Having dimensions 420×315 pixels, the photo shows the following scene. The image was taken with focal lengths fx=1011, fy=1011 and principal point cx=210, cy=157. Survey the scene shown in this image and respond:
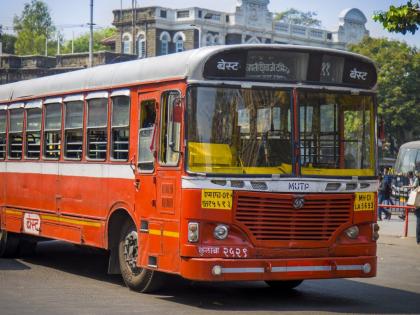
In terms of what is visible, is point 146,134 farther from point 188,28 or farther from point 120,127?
point 188,28

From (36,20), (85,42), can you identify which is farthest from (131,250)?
(85,42)

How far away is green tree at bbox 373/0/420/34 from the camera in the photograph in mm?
17919

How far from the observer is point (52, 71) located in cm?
8356

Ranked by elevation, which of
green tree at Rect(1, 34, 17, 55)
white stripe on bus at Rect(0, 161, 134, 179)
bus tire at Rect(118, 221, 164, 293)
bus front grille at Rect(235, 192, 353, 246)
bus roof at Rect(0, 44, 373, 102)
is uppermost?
green tree at Rect(1, 34, 17, 55)

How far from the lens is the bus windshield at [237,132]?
11336 millimetres

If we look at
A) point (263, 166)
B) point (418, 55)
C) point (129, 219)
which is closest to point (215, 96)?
point (263, 166)

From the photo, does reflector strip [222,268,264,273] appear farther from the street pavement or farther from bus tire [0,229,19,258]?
bus tire [0,229,19,258]

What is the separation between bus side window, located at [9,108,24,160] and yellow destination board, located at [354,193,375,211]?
6615 mm

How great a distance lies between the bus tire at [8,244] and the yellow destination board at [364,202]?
6973mm

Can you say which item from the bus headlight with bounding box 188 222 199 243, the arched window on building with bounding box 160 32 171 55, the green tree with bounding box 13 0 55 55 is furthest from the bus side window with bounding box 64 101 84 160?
the green tree with bounding box 13 0 55 55

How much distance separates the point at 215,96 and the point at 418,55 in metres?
67.9

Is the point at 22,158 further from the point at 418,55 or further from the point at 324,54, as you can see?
the point at 418,55

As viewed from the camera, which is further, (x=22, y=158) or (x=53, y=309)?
(x=22, y=158)

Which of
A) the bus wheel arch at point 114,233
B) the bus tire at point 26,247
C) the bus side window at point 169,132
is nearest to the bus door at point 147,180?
the bus side window at point 169,132
